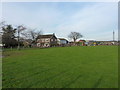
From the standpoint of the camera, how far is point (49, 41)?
61.1 m

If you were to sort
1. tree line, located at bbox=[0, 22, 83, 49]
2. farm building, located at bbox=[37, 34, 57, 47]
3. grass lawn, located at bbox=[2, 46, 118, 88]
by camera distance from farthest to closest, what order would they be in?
farm building, located at bbox=[37, 34, 57, 47]
tree line, located at bbox=[0, 22, 83, 49]
grass lawn, located at bbox=[2, 46, 118, 88]

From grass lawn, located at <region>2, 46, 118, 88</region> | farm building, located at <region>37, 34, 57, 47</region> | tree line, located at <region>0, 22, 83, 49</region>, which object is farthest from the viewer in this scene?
farm building, located at <region>37, 34, 57, 47</region>

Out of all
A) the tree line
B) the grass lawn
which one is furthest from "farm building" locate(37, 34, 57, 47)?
the grass lawn

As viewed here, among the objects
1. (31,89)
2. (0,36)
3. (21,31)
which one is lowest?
(31,89)

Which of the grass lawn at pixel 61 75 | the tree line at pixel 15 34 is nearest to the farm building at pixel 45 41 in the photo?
the tree line at pixel 15 34

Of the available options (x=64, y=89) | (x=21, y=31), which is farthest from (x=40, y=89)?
(x=21, y=31)

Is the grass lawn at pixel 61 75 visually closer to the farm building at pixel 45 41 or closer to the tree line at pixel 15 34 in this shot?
the tree line at pixel 15 34

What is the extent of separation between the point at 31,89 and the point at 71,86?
1.58 metres

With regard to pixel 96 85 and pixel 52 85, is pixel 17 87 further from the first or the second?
pixel 96 85

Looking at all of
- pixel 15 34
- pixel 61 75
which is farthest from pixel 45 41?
pixel 61 75

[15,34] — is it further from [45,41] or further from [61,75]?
[61,75]

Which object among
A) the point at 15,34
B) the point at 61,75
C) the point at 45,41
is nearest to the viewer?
the point at 61,75

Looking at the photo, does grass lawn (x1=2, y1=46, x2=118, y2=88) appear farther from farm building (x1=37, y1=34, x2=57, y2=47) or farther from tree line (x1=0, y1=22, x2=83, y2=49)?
farm building (x1=37, y1=34, x2=57, y2=47)

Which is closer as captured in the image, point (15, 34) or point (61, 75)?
point (61, 75)
